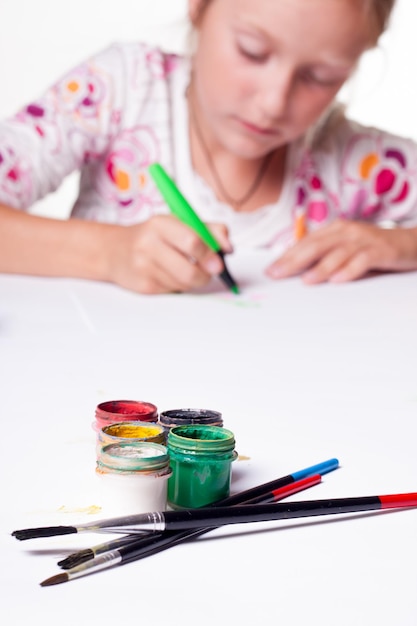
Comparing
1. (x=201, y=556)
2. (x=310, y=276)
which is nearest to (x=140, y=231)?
(x=310, y=276)

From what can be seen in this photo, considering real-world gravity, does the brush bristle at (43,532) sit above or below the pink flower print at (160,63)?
below

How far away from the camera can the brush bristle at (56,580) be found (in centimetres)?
31

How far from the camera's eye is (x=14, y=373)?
57cm

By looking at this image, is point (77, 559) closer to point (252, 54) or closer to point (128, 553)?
point (128, 553)

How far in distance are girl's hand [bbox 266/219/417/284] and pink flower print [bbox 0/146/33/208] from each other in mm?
326

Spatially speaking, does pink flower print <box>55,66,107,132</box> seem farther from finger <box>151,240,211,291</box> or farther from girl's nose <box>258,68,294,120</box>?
finger <box>151,240,211,291</box>

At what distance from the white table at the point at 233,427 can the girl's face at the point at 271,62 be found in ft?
0.79

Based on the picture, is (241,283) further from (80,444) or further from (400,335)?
(80,444)

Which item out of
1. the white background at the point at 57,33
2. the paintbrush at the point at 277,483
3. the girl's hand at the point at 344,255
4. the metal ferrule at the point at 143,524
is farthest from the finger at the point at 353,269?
the white background at the point at 57,33

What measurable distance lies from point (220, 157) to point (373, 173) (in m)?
0.23

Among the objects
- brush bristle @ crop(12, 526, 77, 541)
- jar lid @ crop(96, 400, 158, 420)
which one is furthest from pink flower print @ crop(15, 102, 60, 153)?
brush bristle @ crop(12, 526, 77, 541)

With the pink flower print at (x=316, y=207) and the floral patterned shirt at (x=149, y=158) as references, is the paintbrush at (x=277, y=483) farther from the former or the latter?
the pink flower print at (x=316, y=207)

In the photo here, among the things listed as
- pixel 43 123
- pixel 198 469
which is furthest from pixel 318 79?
pixel 198 469

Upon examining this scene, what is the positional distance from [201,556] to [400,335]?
17.5 inches
